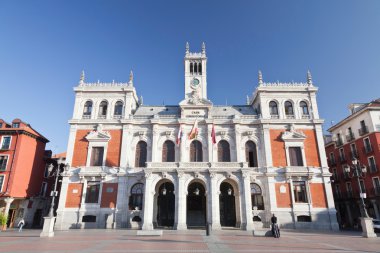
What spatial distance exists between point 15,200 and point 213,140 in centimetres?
2771

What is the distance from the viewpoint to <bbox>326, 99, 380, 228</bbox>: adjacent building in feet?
110

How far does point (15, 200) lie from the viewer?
3253 cm

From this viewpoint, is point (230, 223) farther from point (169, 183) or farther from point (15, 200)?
point (15, 200)

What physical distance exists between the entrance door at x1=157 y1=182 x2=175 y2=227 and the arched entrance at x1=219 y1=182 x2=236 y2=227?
6.28 meters

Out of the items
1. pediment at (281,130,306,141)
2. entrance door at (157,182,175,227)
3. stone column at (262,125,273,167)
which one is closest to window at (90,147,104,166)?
entrance door at (157,182,175,227)

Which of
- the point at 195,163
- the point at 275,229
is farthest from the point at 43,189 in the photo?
the point at 275,229

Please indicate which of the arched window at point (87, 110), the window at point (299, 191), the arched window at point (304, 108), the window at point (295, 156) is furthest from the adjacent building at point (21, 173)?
the arched window at point (304, 108)

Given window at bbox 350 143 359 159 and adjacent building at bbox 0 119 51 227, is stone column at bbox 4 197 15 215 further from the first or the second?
window at bbox 350 143 359 159

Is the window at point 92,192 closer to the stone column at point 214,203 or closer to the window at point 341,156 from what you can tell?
the stone column at point 214,203

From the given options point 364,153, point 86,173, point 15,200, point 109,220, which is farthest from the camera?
point 364,153

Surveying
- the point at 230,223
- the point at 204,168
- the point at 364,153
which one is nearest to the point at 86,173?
the point at 204,168

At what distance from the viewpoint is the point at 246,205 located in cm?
2698

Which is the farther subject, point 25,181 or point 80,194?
point 25,181

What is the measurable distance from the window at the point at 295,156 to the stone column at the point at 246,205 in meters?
7.30
